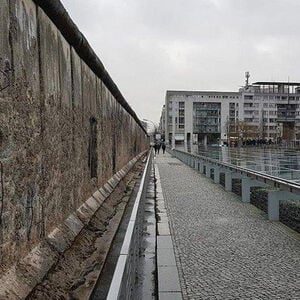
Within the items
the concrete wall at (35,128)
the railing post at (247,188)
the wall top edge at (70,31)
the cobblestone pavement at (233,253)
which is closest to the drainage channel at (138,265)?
the cobblestone pavement at (233,253)

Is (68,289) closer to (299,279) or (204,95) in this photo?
(299,279)

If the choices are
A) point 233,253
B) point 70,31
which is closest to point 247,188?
point 233,253

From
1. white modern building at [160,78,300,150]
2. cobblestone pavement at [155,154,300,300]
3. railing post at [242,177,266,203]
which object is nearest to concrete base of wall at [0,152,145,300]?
cobblestone pavement at [155,154,300,300]

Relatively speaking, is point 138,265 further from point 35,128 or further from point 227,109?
point 227,109

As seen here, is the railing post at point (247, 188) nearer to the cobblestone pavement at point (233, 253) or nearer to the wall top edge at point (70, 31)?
the cobblestone pavement at point (233, 253)

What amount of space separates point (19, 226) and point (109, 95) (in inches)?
277

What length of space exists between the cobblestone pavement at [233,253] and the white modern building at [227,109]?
352 ft

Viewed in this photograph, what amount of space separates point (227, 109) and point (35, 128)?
12531 cm

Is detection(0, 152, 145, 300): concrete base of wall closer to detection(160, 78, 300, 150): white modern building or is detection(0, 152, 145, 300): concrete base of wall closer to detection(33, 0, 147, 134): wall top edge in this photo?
detection(33, 0, 147, 134): wall top edge

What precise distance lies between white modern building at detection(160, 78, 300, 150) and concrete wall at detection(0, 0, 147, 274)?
369 feet

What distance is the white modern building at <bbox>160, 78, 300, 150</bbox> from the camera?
397ft

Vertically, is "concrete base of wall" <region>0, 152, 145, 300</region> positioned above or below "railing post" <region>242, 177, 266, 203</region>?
above

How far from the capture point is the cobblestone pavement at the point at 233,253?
5.16 metres

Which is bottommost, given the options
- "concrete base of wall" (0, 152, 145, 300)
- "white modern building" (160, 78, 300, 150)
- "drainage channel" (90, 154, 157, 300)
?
"drainage channel" (90, 154, 157, 300)
